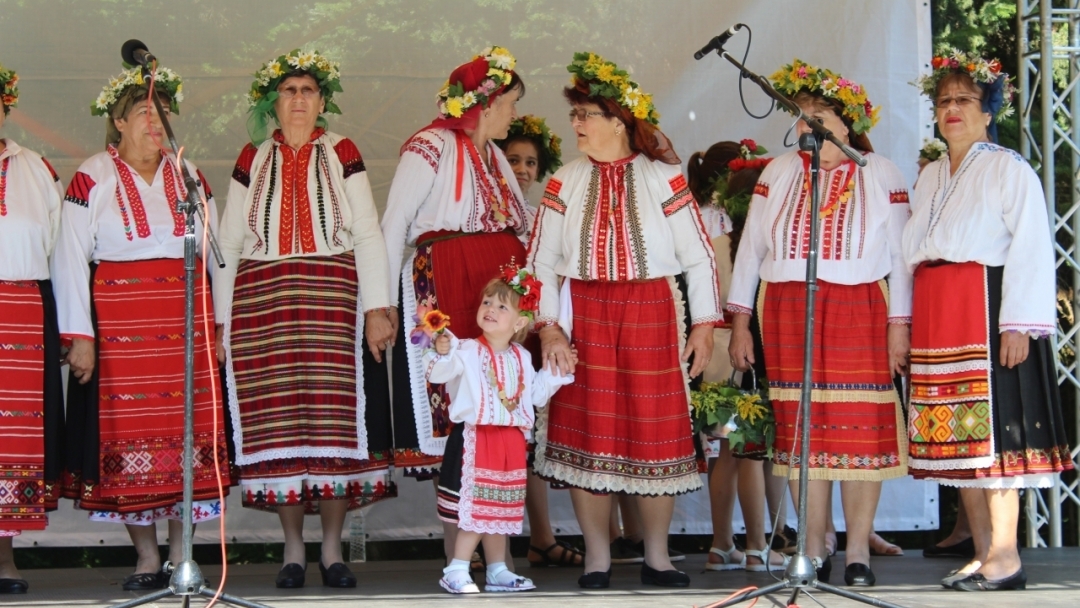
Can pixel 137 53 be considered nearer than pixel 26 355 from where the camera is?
Yes

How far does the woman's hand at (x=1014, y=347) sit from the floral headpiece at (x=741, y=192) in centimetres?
116

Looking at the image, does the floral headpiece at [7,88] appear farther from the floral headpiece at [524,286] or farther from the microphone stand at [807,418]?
the microphone stand at [807,418]

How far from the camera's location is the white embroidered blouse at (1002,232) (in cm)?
444

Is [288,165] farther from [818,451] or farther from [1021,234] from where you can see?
[1021,234]

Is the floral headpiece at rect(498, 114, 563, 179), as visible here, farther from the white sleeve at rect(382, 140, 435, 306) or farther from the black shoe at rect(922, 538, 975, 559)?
the black shoe at rect(922, 538, 975, 559)

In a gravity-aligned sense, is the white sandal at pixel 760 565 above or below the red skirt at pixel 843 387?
below

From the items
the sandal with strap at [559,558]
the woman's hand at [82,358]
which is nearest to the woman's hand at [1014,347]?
the sandal with strap at [559,558]

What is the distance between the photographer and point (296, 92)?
191 inches

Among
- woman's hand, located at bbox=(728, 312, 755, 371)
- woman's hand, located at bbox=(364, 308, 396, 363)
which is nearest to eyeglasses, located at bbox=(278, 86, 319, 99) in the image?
woman's hand, located at bbox=(364, 308, 396, 363)

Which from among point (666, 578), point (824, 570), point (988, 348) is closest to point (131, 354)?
point (666, 578)

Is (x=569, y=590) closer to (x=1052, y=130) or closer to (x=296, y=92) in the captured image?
(x=296, y=92)

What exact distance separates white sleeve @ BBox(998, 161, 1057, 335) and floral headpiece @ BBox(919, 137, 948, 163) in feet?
4.40

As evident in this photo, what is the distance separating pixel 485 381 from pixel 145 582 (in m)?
1.36

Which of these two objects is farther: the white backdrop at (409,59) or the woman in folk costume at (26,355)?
the white backdrop at (409,59)
